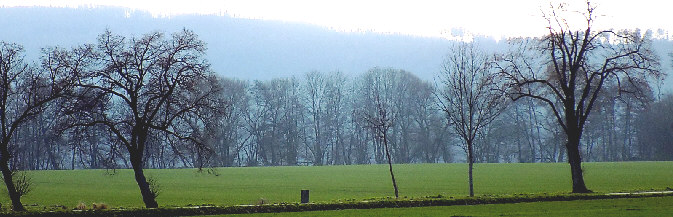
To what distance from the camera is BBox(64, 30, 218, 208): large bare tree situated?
111 feet

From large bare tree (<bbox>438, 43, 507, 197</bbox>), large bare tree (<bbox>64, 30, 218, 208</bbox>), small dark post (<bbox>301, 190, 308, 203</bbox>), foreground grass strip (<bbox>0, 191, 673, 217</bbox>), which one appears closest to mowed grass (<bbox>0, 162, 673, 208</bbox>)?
large bare tree (<bbox>438, 43, 507, 197</bbox>)

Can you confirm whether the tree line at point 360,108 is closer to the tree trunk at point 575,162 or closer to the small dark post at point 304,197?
the tree trunk at point 575,162

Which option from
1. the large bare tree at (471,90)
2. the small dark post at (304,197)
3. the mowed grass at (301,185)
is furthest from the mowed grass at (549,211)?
the mowed grass at (301,185)

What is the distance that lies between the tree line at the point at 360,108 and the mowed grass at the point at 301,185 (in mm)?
3072

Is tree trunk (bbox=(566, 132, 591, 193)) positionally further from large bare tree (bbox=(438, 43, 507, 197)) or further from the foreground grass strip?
large bare tree (bbox=(438, 43, 507, 197))

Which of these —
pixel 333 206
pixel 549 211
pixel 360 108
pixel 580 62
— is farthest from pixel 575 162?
pixel 360 108

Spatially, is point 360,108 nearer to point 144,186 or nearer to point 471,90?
point 471,90

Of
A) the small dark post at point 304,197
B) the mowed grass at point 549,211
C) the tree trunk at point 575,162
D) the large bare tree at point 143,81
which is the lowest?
the mowed grass at point 549,211

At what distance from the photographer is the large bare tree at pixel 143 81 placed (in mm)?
33769

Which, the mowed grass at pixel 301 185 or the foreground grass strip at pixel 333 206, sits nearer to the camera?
the foreground grass strip at pixel 333 206

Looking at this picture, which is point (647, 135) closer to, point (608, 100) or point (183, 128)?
point (608, 100)

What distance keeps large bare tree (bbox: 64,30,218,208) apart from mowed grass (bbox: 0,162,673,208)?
10.1m

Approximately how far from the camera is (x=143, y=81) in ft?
114

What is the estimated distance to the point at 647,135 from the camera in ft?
376
